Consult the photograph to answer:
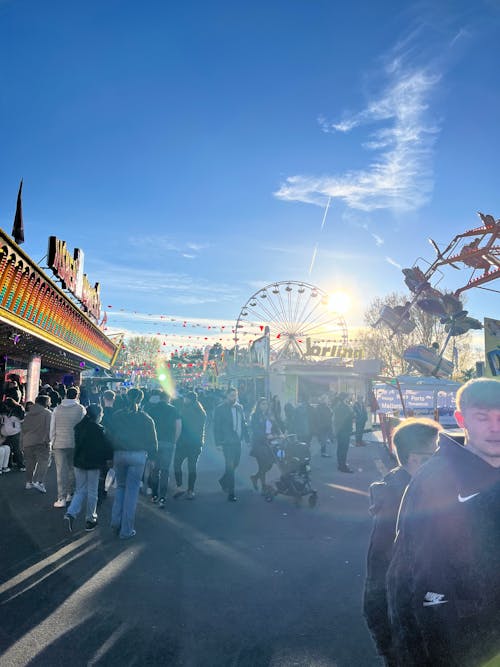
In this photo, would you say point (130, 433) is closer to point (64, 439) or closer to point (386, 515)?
point (64, 439)

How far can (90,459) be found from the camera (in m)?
6.44

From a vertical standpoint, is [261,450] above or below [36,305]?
below

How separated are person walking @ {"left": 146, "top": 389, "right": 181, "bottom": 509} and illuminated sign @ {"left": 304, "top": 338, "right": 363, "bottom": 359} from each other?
92.1ft

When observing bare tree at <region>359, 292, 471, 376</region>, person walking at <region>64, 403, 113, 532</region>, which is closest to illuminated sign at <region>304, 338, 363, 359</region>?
bare tree at <region>359, 292, 471, 376</region>

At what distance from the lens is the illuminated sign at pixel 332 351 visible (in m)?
35.6

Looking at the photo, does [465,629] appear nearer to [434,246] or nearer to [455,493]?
[455,493]

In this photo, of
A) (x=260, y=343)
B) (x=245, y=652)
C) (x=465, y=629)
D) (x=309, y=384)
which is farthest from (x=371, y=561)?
(x=309, y=384)

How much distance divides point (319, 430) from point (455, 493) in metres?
13.3

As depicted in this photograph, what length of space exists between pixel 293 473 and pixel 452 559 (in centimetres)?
668

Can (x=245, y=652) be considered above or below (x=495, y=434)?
below

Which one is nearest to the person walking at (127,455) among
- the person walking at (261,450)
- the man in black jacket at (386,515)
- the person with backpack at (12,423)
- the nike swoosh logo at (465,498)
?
the person walking at (261,450)

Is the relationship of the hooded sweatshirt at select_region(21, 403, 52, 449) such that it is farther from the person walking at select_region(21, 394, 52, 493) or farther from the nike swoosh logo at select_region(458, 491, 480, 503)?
the nike swoosh logo at select_region(458, 491, 480, 503)

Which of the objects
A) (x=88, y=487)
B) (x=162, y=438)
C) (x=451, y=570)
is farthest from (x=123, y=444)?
(x=451, y=570)

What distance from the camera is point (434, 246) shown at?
91.8ft
